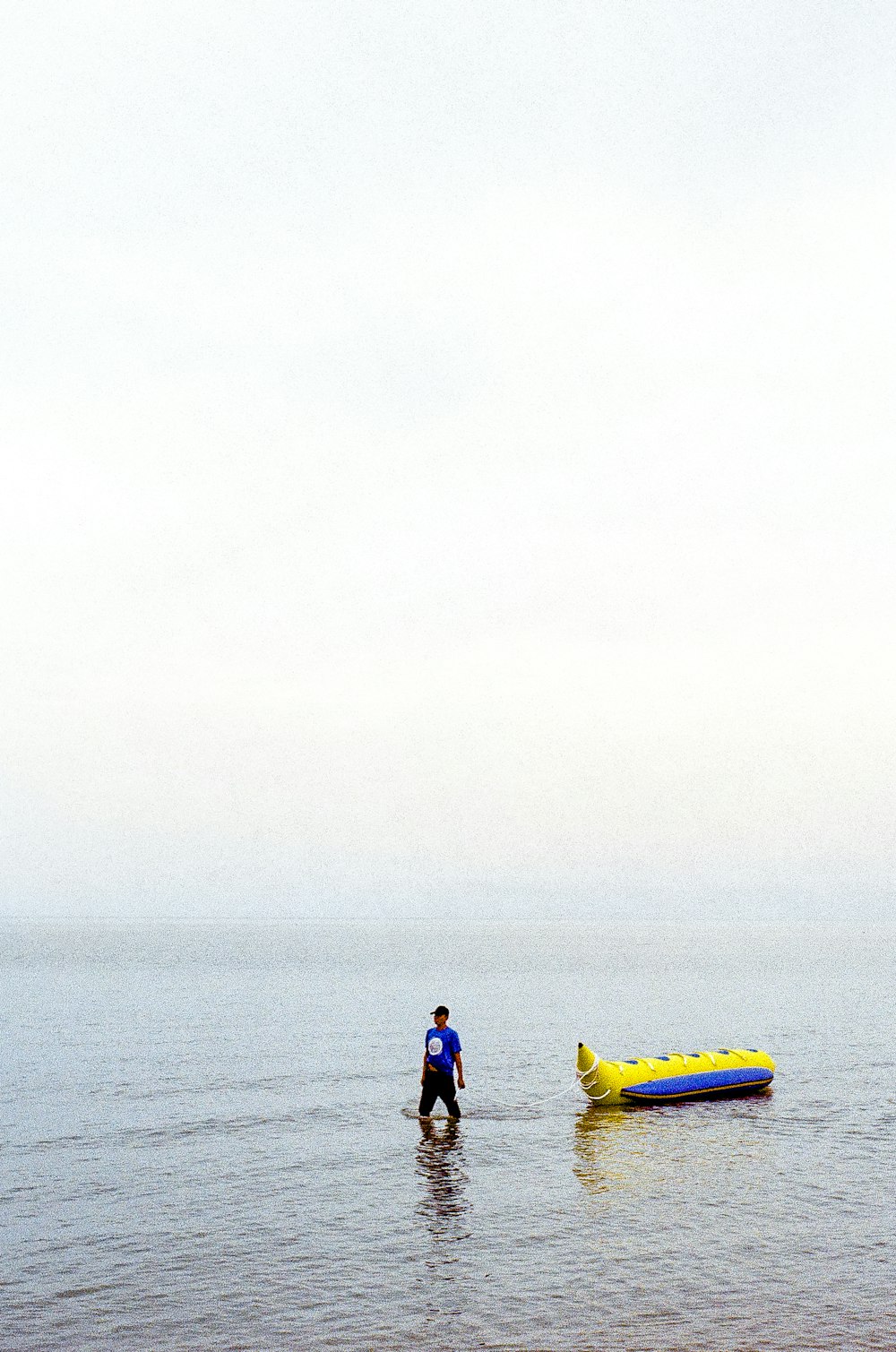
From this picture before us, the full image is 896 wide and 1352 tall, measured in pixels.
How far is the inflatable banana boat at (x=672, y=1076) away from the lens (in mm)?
23828

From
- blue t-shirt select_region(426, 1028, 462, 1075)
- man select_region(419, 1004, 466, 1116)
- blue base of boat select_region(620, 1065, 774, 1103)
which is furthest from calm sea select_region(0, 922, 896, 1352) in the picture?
blue t-shirt select_region(426, 1028, 462, 1075)

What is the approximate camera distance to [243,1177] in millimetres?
17688

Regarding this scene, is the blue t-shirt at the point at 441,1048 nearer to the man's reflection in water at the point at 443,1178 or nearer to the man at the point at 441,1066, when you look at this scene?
the man at the point at 441,1066

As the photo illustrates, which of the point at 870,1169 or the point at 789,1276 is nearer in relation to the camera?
the point at 789,1276

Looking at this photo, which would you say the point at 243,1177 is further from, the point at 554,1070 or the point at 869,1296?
the point at 554,1070

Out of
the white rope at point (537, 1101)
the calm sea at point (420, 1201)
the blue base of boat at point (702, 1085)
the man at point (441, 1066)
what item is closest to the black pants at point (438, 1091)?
the man at point (441, 1066)

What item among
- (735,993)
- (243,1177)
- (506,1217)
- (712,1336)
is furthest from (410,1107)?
(735,993)

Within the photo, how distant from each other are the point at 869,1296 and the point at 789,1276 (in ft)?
3.03

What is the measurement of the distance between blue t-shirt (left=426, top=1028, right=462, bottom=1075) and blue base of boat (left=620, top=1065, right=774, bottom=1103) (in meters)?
5.13

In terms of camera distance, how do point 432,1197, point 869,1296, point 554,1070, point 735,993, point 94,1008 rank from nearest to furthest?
point 869,1296, point 432,1197, point 554,1070, point 94,1008, point 735,993

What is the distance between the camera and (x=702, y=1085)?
82.7 feet

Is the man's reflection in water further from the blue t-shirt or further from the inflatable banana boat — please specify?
the inflatable banana boat

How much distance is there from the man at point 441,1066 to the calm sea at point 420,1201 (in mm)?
581

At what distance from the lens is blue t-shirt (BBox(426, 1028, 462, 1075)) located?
67.3 feet
